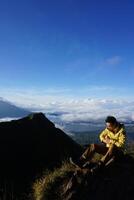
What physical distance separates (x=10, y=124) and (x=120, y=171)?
2752 inches

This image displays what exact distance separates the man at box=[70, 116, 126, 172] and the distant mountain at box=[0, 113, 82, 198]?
129ft

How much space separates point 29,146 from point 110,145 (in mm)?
60819

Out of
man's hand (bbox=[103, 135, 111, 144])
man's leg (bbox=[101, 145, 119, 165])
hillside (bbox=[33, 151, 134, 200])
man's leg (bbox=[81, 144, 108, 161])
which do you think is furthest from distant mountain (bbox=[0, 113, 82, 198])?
man's leg (bbox=[101, 145, 119, 165])

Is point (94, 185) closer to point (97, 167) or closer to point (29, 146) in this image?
point (97, 167)

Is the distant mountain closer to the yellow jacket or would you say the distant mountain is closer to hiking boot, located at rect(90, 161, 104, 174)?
the yellow jacket

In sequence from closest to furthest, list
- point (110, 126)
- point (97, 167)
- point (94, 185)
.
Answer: point (94, 185)
point (97, 167)
point (110, 126)

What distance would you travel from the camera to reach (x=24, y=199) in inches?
782

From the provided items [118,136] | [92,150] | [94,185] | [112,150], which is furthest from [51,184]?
[118,136]

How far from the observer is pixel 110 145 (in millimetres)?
19531

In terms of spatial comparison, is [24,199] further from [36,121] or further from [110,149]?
[36,121]


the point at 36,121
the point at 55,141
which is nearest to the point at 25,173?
the point at 55,141

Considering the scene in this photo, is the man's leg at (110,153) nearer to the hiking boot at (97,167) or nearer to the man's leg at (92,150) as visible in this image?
the hiking boot at (97,167)

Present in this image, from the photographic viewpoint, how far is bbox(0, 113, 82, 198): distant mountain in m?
64.6

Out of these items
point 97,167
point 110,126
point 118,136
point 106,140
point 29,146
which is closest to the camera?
point 97,167
